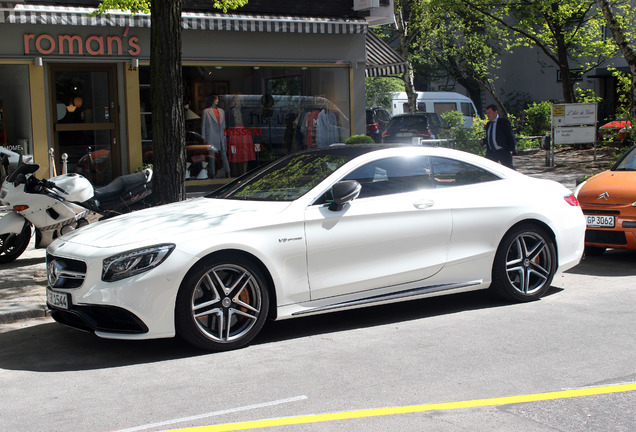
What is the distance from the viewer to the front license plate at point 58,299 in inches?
231

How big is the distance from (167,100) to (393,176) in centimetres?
318

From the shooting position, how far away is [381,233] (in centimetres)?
651

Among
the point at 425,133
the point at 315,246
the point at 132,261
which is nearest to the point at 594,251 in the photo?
the point at 315,246

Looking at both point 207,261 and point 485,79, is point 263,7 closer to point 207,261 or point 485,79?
point 207,261

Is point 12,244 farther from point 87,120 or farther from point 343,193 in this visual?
point 87,120

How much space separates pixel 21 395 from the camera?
16.7ft

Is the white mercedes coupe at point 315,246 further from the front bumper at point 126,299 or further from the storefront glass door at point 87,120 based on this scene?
the storefront glass door at point 87,120

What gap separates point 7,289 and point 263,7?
10402mm

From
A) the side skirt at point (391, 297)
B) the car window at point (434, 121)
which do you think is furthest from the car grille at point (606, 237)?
the car window at point (434, 121)

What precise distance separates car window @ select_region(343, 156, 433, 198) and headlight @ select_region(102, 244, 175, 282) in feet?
5.84

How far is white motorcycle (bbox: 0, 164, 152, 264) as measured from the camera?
29.9 feet

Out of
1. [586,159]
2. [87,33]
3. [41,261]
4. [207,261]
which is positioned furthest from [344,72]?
[207,261]

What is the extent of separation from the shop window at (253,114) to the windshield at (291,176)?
9.31 metres

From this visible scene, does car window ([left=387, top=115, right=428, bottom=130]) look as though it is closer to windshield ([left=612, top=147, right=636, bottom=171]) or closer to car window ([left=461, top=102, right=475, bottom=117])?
car window ([left=461, top=102, right=475, bottom=117])
